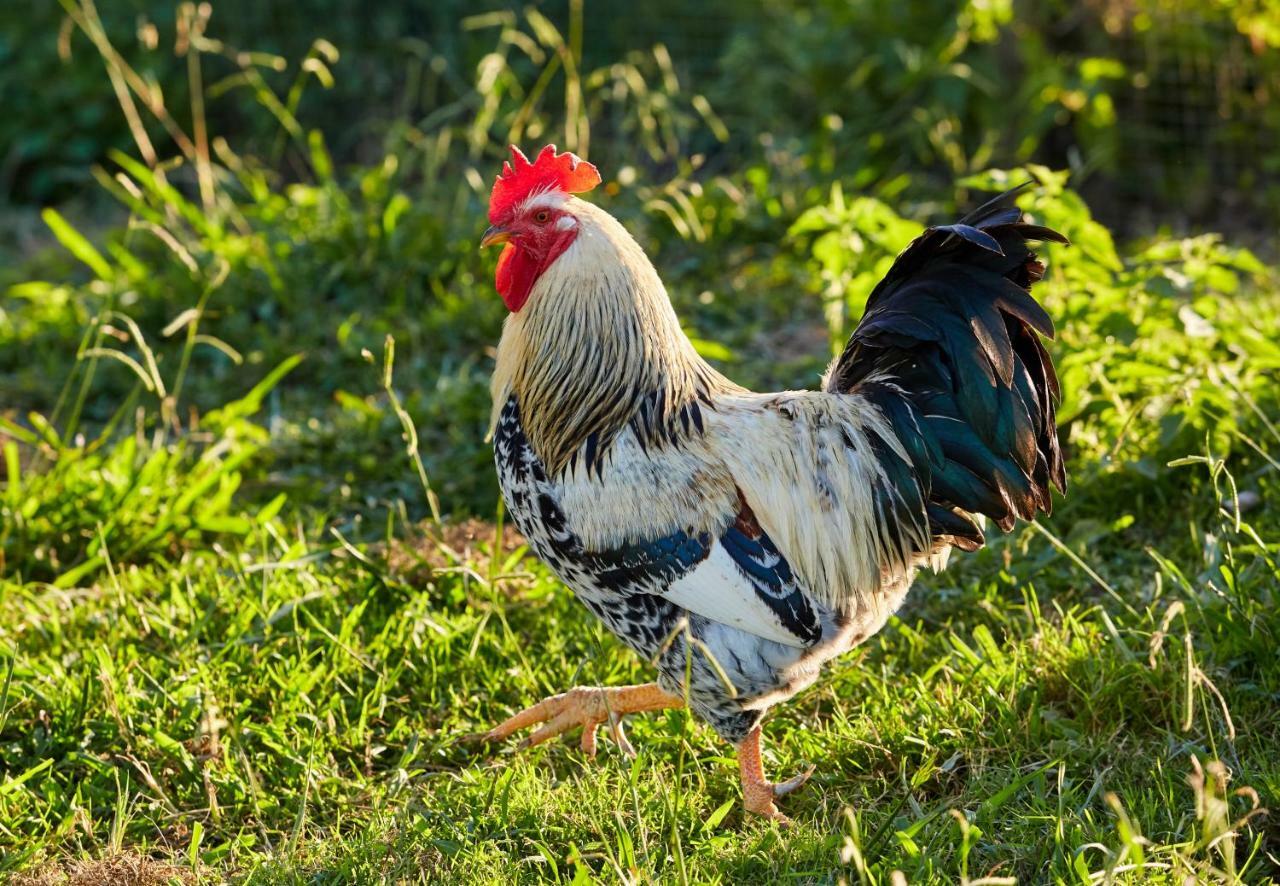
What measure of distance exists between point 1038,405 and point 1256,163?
4.34 metres

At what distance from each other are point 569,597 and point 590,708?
2.26 feet

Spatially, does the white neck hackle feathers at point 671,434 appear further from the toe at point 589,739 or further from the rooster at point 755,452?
the toe at point 589,739

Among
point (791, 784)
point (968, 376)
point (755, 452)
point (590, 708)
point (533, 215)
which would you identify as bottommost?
point (791, 784)

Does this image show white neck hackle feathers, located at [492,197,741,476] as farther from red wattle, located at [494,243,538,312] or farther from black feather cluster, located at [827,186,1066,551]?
black feather cluster, located at [827,186,1066,551]

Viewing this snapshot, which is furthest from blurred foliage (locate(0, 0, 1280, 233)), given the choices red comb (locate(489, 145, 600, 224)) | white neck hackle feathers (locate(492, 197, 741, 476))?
white neck hackle feathers (locate(492, 197, 741, 476))

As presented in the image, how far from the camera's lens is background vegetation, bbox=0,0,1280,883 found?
10.0 feet

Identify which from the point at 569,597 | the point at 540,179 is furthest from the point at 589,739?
the point at 540,179

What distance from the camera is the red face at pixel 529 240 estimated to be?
3180mm

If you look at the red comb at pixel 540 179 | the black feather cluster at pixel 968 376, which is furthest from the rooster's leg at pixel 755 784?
the red comb at pixel 540 179

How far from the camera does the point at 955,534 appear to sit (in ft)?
10.5

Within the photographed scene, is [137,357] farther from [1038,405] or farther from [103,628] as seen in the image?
[1038,405]

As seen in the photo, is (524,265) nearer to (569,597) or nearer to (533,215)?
(533,215)

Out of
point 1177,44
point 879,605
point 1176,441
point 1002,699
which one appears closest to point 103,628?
point 879,605

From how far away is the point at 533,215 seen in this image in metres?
3.20
